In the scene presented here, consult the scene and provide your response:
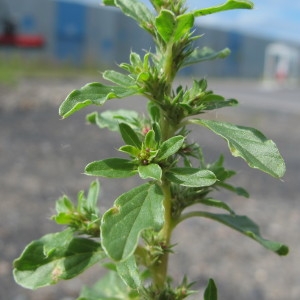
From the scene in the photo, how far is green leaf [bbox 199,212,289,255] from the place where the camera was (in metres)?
0.65

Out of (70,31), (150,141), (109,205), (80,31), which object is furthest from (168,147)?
(80,31)

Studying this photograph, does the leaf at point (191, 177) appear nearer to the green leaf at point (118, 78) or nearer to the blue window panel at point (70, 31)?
the green leaf at point (118, 78)

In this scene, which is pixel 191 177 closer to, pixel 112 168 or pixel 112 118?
pixel 112 168

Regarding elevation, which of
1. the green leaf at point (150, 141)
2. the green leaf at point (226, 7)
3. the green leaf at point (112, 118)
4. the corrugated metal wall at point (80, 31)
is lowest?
the corrugated metal wall at point (80, 31)

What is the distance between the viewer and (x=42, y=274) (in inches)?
24.7

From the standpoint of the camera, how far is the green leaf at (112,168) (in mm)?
532

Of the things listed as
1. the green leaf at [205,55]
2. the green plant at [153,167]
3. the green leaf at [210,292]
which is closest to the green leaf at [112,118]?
the green plant at [153,167]

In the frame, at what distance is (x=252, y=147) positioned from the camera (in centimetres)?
55

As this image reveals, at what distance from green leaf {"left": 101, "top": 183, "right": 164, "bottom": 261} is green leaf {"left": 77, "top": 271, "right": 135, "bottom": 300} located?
25cm

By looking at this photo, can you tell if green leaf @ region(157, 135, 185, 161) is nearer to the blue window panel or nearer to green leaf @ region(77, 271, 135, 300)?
green leaf @ region(77, 271, 135, 300)

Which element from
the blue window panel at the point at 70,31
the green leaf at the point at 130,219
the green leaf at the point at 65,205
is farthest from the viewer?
the blue window panel at the point at 70,31

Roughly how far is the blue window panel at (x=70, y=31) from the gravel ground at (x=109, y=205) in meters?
8.35

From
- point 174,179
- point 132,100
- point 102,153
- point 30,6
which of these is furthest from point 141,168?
point 30,6

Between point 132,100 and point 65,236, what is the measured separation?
7.78 metres
